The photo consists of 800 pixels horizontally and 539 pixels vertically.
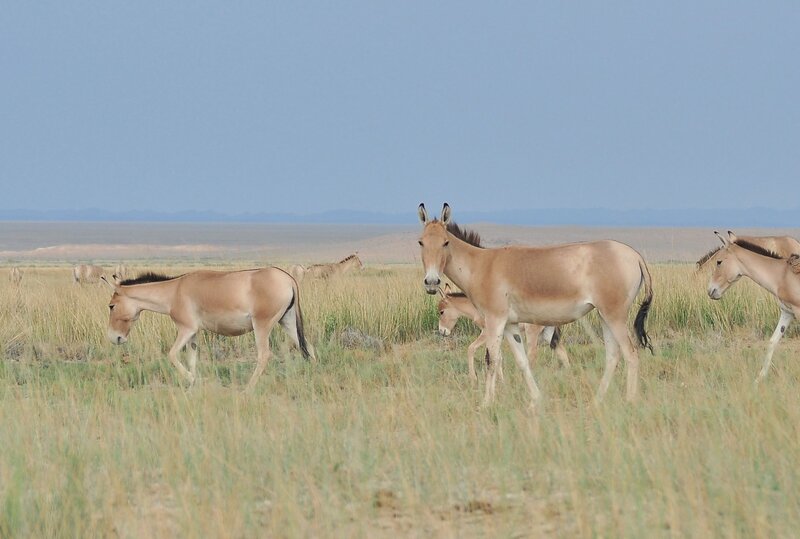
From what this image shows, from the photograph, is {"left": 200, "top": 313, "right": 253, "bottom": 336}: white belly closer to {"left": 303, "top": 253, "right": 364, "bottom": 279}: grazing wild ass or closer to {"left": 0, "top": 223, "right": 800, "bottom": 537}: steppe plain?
{"left": 0, "top": 223, "right": 800, "bottom": 537}: steppe plain

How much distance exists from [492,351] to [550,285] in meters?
0.89

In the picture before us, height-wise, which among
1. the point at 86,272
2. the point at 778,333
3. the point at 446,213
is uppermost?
the point at 446,213

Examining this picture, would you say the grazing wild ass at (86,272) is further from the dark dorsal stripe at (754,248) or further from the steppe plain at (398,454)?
the dark dorsal stripe at (754,248)

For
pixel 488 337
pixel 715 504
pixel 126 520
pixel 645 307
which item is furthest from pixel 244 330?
pixel 715 504

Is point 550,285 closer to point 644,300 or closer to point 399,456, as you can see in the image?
point 644,300

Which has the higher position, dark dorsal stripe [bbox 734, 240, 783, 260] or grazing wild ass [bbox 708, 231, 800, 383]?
dark dorsal stripe [bbox 734, 240, 783, 260]

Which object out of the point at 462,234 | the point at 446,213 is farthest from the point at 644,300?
the point at 446,213

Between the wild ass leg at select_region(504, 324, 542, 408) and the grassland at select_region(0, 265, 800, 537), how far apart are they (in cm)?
20

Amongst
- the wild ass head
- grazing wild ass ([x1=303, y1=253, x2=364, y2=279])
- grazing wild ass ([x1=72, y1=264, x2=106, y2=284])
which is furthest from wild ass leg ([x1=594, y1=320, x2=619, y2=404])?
grazing wild ass ([x1=72, y1=264, x2=106, y2=284])

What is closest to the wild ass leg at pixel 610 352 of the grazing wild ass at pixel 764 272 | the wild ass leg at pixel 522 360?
the wild ass leg at pixel 522 360

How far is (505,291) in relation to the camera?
10.3m

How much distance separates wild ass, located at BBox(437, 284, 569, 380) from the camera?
12191mm

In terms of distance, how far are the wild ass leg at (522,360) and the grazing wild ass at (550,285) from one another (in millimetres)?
10

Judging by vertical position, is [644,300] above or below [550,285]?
below
